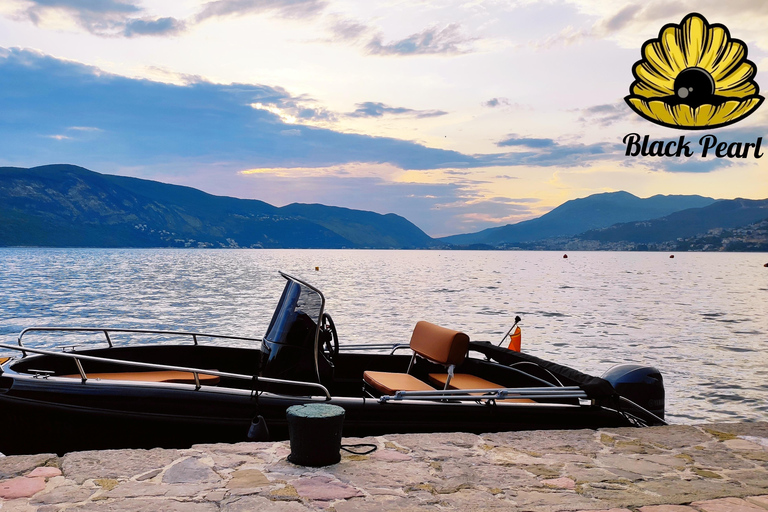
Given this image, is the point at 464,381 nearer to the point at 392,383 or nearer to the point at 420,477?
the point at 392,383

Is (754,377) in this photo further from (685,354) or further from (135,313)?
(135,313)

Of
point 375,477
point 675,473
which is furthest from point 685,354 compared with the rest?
point 375,477

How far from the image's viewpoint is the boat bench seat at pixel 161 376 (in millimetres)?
6707

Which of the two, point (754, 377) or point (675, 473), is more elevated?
point (675, 473)

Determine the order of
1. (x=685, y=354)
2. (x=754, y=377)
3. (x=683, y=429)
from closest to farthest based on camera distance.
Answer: (x=683, y=429)
(x=754, y=377)
(x=685, y=354)

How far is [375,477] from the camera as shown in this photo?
15.0 feet

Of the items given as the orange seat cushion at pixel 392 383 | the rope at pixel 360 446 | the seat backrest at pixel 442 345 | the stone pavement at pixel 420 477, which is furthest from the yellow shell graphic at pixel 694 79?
the rope at pixel 360 446

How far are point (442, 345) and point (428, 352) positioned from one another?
1.09 ft

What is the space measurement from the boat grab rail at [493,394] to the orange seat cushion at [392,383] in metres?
0.38

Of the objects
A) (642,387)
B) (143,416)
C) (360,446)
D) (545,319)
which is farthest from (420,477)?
(545,319)

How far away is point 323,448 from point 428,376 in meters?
3.25

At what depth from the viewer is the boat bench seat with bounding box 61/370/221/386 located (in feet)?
22.0

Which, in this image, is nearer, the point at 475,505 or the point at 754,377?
the point at 475,505

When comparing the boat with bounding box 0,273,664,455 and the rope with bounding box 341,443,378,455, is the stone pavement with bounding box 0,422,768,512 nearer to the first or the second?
the rope with bounding box 341,443,378,455
